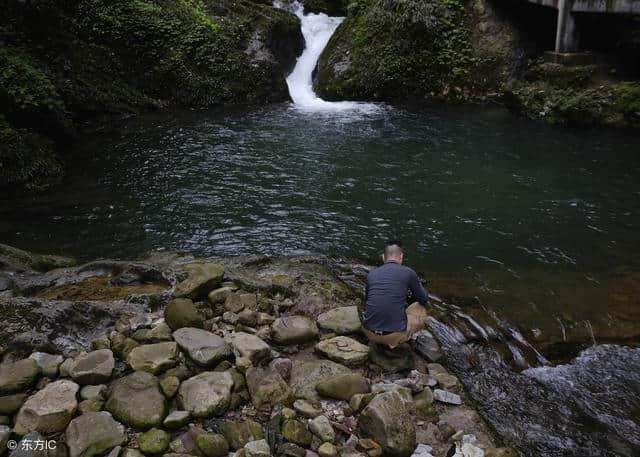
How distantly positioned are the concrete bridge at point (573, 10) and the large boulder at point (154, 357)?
15.2 meters

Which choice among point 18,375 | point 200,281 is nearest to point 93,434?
point 18,375

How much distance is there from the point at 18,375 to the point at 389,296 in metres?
3.77

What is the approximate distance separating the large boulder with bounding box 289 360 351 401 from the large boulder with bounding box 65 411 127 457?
1.66m

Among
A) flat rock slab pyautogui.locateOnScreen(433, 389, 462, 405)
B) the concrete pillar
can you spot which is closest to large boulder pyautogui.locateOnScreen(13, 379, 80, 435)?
flat rock slab pyautogui.locateOnScreen(433, 389, 462, 405)

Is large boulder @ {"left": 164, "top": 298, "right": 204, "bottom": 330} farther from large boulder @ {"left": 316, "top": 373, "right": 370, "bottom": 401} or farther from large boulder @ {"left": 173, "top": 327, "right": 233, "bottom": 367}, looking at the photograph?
large boulder @ {"left": 316, "top": 373, "right": 370, "bottom": 401}

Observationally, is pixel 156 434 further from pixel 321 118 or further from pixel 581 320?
pixel 321 118

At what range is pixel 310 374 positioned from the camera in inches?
201

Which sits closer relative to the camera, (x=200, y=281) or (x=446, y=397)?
(x=446, y=397)

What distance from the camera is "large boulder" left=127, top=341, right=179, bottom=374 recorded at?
→ 4812 mm

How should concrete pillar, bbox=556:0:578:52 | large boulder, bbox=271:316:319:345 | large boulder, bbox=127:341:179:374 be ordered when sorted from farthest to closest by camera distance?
concrete pillar, bbox=556:0:578:52 → large boulder, bbox=271:316:319:345 → large boulder, bbox=127:341:179:374

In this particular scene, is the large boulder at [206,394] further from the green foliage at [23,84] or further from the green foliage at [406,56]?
the green foliage at [406,56]

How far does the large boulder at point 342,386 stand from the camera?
4.83 metres

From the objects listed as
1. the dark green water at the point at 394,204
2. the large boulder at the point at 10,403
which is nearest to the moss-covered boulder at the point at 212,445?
the large boulder at the point at 10,403

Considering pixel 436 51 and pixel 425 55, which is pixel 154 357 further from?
pixel 436 51
